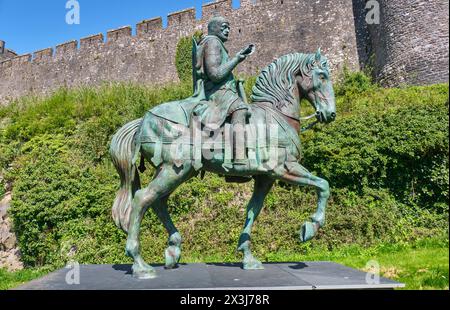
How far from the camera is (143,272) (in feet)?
13.5

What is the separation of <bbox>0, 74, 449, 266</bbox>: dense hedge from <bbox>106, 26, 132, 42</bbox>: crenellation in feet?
45.7

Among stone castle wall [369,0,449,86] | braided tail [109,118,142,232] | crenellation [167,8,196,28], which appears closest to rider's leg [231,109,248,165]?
braided tail [109,118,142,232]

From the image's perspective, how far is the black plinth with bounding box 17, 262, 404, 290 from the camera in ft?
11.4

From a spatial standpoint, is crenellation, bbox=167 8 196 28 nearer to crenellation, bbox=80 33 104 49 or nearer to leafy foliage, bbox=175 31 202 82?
leafy foliage, bbox=175 31 202 82

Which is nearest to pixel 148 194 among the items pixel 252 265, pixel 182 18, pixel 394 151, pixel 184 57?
pixel 252 265

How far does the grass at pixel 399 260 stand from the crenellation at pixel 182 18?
15.8 metres

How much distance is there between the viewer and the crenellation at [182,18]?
71.3ft

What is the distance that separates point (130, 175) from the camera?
4.57 meters

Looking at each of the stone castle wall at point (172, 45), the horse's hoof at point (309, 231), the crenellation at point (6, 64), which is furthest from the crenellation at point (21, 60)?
the horse's hoof at point (309, 231)

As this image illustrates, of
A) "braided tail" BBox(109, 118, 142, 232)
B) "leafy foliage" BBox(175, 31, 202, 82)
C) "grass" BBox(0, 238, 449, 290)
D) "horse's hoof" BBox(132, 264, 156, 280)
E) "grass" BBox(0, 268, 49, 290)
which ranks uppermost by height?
"leafy foliage" BBox(175, 31, 202, 82)

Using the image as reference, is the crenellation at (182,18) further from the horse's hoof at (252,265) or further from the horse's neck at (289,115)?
the horse's hoof at (252,265)

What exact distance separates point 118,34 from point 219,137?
21363 mm

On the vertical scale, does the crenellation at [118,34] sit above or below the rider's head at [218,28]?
above
